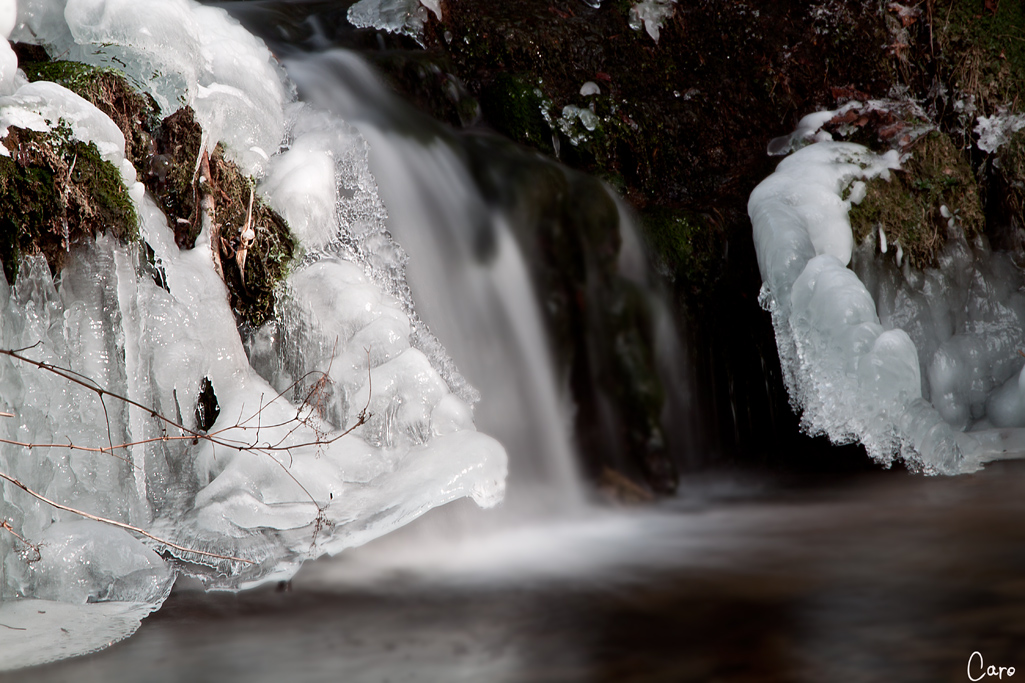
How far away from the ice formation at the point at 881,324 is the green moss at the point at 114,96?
286cm

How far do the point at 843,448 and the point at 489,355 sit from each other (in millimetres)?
2229

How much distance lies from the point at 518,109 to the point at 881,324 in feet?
7.55

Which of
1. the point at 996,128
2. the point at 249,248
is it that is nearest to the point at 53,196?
the point at 249,248

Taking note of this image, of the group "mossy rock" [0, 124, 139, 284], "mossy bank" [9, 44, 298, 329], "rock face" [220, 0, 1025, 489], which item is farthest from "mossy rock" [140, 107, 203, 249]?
"rock face" [220, 0, 1025, 489]

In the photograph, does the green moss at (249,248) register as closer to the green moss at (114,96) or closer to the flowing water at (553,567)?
the green moss at (114,96)

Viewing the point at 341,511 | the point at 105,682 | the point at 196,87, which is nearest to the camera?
the point at 105,682

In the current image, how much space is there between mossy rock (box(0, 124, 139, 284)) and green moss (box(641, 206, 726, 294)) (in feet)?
8.65

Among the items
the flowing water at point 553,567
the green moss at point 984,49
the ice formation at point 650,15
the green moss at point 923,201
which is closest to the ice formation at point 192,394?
the flowing water at point 553,567

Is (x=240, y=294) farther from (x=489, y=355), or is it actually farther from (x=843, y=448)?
(x=843, y=448)

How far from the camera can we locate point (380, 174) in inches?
160

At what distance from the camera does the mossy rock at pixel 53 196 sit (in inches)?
110

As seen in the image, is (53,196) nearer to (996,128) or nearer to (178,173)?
(178,173)

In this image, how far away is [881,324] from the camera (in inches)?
193

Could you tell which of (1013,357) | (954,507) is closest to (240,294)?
(954,507)
